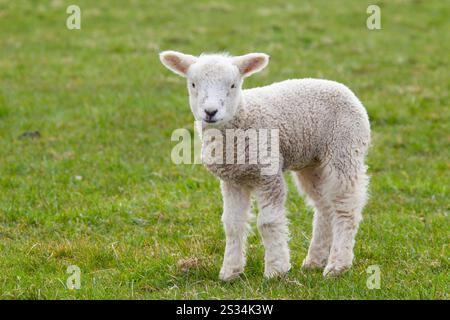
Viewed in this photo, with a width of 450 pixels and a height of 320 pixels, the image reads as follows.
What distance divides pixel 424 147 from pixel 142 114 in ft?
14.0

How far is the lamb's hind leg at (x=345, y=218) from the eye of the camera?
7055mm

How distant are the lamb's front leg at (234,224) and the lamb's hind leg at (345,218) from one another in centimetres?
75

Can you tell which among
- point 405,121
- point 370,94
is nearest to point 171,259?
point 405,121

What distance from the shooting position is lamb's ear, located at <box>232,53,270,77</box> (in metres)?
6.73

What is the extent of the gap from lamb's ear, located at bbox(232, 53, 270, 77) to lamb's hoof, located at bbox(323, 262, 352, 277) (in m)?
1.75

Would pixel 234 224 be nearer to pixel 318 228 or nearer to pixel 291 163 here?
pixel 291 163

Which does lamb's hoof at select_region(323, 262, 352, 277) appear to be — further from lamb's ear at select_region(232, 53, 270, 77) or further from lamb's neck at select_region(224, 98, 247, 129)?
lamb's ear at select_region(232, 53, 270, 77)

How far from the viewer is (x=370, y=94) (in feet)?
45.4

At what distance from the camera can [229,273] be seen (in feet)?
23.0

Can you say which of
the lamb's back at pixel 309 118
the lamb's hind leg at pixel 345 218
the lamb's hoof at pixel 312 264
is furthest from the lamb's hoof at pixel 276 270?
the lamb's back at pixel 309 118

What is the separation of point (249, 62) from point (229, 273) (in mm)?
1751

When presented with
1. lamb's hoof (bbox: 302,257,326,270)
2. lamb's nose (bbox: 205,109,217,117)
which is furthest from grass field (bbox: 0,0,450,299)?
lamb's nose (bbox: 205,109,217,117)

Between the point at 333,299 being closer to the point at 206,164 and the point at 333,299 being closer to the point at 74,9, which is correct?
the point at 206,164

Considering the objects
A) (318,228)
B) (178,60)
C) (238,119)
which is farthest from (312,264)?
(178,60)
